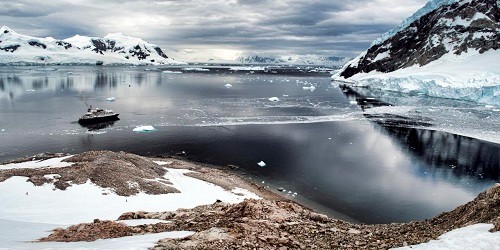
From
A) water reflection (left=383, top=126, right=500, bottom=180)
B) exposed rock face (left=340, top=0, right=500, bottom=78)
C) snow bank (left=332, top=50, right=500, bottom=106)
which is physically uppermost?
exposed rock face (left=340, top=0, right=500, bottom=78)

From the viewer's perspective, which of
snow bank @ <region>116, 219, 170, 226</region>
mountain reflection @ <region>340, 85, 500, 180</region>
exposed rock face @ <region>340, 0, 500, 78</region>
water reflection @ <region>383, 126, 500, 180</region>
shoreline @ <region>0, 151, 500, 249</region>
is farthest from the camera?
exposed rock face @ <region>340, 0, 500, 78</region>

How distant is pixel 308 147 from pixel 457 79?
65636mm

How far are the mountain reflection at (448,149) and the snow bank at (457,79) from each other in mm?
31575

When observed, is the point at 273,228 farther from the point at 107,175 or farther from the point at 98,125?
the point at 98,125

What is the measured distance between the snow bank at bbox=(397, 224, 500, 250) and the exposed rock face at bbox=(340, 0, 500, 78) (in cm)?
12309

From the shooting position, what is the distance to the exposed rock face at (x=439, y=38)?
119500 mm

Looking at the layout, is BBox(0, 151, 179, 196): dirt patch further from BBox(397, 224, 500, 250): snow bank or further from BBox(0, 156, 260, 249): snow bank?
BBox(397, 224, 500, 250): snow bank

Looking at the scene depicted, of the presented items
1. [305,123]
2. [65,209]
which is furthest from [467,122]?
[65,209]

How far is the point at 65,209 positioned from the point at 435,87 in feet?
324

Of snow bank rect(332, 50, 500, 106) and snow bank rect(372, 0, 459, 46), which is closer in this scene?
snow bank rect(332, 50, 500, 106)

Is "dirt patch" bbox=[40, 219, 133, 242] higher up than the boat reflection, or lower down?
higher up

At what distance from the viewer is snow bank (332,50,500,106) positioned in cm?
A: 8638

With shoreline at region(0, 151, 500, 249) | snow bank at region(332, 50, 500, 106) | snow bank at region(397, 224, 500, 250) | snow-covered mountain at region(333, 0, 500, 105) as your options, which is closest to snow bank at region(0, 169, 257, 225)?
shoreline at region(0, 151, 500, 249)

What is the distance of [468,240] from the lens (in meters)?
10.6
